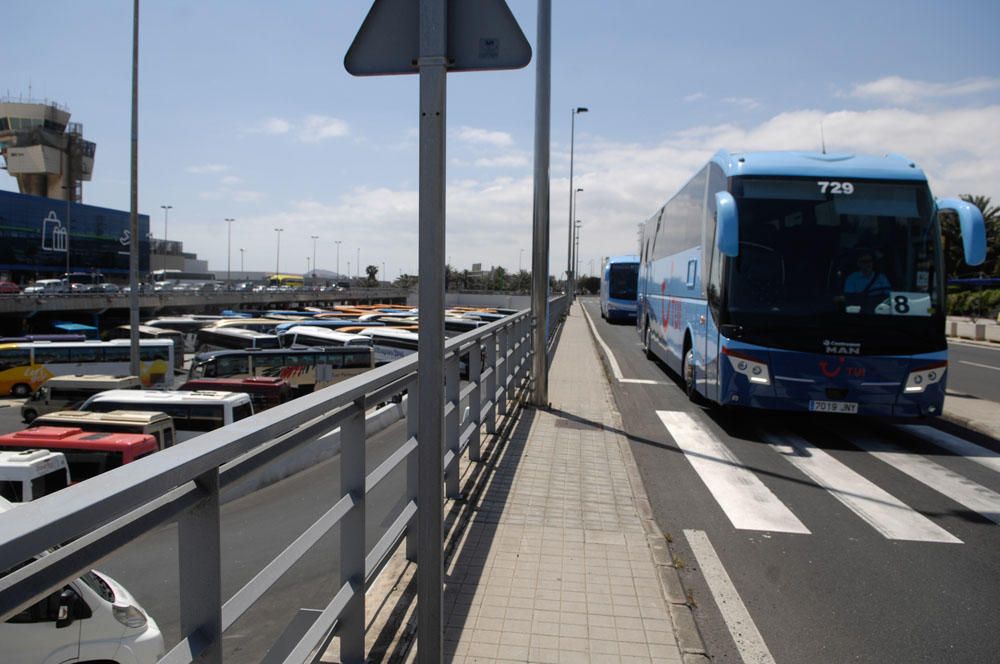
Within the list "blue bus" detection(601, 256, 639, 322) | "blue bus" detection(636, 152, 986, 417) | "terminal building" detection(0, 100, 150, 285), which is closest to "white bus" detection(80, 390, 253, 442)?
"blue bus" detection(636, 152, 986, 417)

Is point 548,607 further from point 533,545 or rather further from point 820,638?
point 820,638

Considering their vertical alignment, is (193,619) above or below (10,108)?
below

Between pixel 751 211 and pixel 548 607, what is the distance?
616 centimetres

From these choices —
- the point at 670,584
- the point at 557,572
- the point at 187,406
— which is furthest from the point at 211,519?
the point at 187,406

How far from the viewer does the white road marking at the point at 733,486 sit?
18.6 ft

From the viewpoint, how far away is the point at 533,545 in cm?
474

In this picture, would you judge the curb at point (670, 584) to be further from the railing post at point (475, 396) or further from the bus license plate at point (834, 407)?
the bus license plate at point (834, 407)

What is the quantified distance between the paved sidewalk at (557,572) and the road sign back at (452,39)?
2520 millimetres

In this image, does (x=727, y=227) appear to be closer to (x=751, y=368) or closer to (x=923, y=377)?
(x=751, y=368)

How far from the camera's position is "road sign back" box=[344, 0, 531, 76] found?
255cm

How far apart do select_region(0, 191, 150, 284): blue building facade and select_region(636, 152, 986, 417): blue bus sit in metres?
68.3

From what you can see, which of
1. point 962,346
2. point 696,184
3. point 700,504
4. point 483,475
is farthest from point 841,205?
point 962,346

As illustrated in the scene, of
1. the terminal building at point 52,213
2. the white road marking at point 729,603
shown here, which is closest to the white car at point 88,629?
the white road marking at point 729,603

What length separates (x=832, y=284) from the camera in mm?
8312
